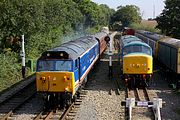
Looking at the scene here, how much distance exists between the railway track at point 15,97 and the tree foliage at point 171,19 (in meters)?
21.2

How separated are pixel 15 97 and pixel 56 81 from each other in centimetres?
400

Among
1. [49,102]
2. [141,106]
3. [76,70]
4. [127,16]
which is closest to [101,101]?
[76,70]

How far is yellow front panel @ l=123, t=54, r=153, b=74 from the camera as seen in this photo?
829 inches

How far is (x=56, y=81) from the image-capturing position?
16156 millimetres

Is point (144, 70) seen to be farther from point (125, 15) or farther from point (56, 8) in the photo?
point (125, 15)

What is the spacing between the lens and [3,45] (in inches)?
1102

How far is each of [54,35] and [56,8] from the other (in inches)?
116

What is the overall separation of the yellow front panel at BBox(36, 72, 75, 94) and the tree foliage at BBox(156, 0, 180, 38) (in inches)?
986

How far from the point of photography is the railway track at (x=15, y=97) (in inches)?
645

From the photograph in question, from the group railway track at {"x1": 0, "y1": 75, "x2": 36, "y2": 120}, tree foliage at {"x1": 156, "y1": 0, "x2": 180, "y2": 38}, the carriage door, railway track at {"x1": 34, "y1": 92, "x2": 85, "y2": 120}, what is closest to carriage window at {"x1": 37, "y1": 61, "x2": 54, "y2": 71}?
the carriage door

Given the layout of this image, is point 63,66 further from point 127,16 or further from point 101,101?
point 127,16

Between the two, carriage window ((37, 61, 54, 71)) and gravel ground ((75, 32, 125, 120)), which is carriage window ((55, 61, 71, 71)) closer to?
carriage window ((37, 61, 54, 71))

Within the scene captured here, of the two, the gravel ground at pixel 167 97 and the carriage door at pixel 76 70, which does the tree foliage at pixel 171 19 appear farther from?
the carriage door at pixel 76 70

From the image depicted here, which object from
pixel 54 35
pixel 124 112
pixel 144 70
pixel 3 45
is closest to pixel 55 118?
pixel 124 112
